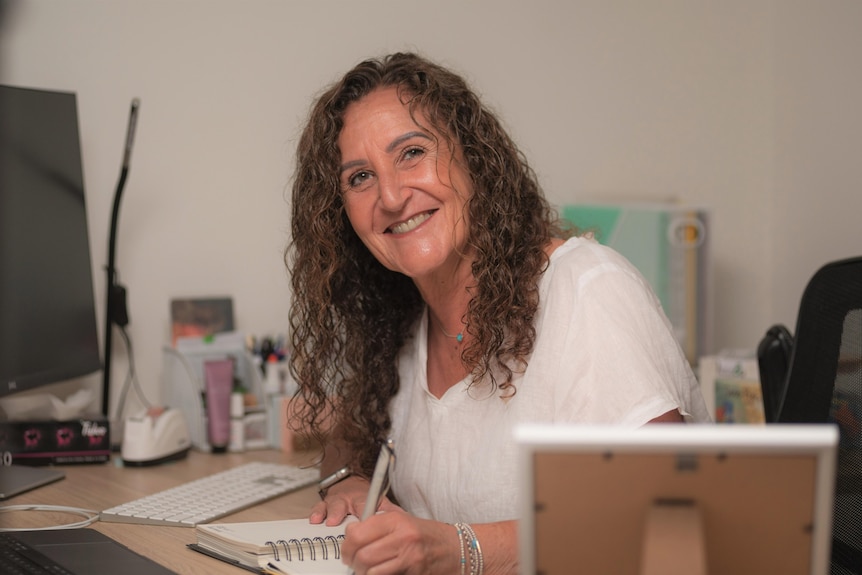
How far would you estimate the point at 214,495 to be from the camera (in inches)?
56.3

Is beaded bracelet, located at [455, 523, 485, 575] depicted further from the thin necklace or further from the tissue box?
the tissue box

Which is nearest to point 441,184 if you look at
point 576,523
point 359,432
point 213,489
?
point 359,432

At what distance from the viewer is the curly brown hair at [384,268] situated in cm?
131

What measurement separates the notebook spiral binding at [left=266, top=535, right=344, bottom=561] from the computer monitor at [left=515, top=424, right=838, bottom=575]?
0.47 m

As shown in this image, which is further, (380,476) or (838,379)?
(838,379)

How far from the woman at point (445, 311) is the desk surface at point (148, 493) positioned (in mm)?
131

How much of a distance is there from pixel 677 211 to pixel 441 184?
1.04m

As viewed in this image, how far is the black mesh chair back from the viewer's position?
1.12 meters

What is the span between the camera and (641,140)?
8.30ft

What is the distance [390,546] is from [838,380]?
0.68 m

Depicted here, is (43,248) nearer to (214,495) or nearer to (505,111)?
(214,495)

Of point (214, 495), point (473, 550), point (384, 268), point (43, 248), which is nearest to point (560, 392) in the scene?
point (473, 550)

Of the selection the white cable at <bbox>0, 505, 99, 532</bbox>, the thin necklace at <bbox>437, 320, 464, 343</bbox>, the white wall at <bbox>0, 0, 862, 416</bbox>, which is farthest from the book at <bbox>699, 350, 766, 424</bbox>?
the white cable at <bbox>0, 505, 99, 532</bbox>

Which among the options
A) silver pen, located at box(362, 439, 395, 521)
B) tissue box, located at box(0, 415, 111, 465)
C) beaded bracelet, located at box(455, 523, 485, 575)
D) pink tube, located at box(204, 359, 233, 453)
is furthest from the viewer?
pink tube, located at box(204, 359, 233, 453)
